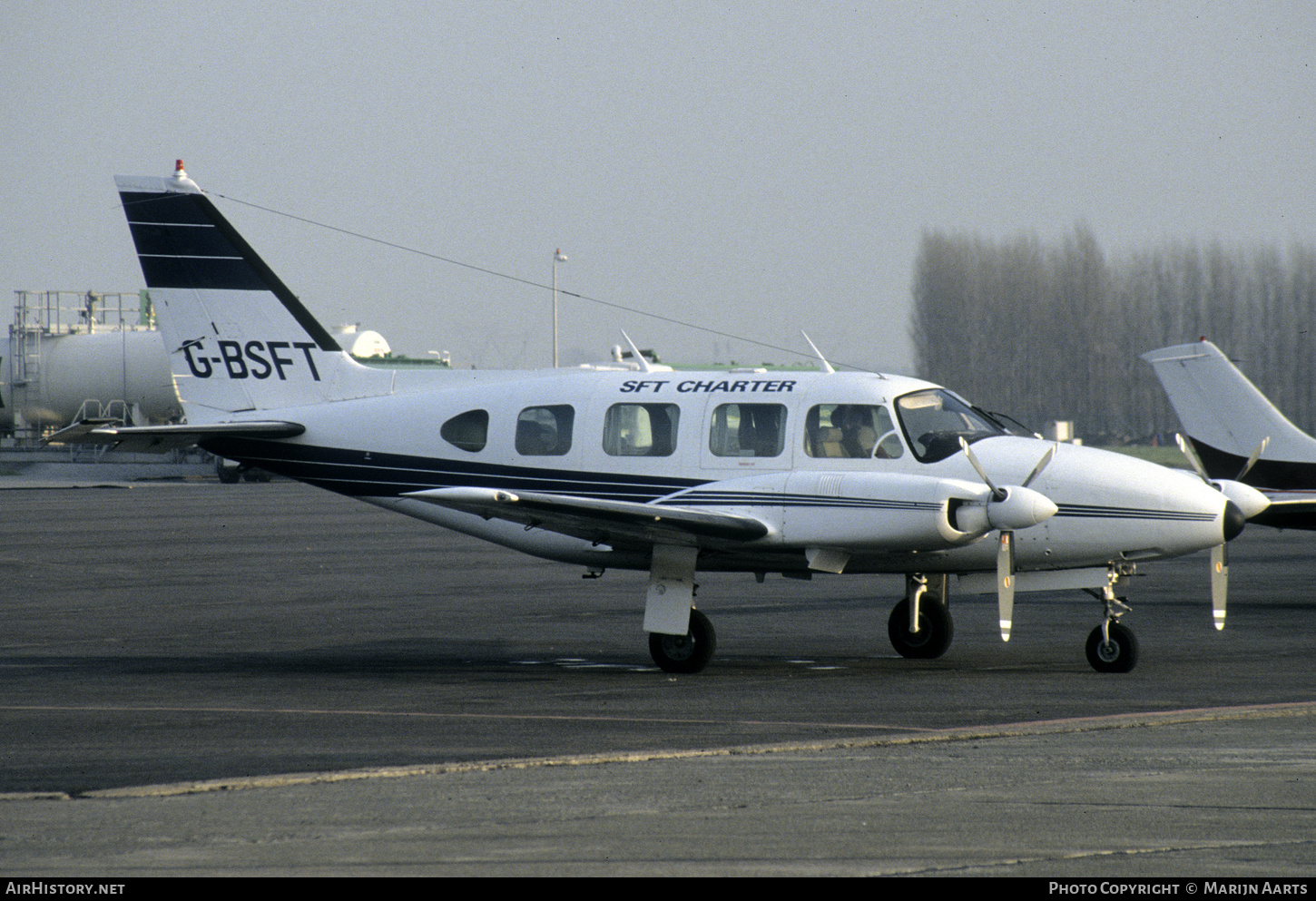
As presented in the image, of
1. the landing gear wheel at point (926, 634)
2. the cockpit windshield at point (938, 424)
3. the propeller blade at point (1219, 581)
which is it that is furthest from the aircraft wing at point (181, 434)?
the propeller blade at point (1219, 581)

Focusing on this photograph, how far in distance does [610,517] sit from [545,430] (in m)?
2.41

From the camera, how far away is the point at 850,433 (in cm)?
1341

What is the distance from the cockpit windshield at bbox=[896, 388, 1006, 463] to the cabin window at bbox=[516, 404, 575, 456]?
11.3 feet

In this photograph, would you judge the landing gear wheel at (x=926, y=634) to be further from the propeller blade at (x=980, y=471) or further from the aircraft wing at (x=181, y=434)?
the aircraft wing at (x=181, y=434)

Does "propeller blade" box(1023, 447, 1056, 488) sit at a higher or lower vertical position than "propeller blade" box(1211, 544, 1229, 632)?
higher

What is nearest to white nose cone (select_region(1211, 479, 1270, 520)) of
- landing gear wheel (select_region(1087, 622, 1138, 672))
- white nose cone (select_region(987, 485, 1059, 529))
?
landing gear wheel (select_region(1087, 622, 1138, 672))

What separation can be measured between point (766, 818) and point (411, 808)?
188 cm

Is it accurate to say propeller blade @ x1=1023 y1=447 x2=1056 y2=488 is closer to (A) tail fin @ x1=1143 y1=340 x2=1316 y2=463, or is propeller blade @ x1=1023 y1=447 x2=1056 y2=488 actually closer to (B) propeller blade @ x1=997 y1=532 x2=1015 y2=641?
(B) propeller blade @ x1=997 y1=532 x2=1015 y2=641

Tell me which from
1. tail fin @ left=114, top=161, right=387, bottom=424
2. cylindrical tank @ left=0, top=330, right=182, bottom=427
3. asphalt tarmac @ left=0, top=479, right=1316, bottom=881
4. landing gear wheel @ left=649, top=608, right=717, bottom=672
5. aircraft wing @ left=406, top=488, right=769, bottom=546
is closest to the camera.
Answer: asphalt tarmac @ left=0, top=479, right=1316, bottom=881

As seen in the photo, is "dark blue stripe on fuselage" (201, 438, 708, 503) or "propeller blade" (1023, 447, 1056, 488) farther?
"dark blue stripe on fuselage" (201, 438, 708, 503)

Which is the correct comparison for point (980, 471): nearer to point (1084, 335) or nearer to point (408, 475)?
point (408, 475)

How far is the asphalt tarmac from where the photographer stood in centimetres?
641

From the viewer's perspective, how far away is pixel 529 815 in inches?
280

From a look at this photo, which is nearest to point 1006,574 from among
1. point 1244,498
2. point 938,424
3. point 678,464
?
point 938,424
